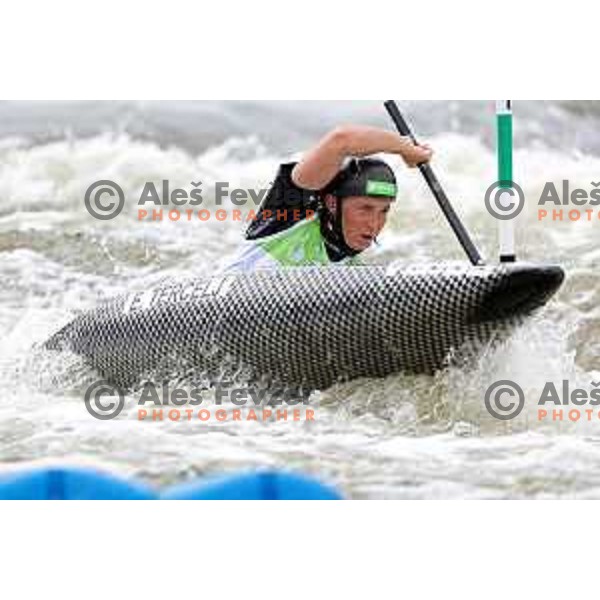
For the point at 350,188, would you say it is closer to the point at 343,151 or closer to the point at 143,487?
Answer: the point at 343,151

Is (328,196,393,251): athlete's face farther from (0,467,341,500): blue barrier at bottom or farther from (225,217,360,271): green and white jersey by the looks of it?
(0,467,341,500): blue barrier at bottom

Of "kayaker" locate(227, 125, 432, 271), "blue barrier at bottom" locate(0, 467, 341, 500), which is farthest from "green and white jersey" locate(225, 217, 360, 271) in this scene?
"blue barrier at bottom" locate(0, 467, 341, 500)

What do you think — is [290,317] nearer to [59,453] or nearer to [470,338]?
[470,338]

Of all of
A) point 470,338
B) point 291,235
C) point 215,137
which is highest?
point 215,137

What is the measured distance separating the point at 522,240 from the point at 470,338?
2.31 feet

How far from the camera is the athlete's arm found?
3.25m

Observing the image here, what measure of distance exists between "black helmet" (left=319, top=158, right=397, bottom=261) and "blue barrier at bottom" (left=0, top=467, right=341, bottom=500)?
845 millimetres

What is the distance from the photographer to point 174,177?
3574mm

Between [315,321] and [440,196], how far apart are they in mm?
457

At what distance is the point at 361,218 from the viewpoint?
11.0 feet

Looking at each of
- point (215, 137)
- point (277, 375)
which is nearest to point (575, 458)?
point (277, 375)

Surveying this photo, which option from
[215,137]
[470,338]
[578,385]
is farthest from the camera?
[215,137]

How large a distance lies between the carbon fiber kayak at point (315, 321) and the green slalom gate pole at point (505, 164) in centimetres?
19

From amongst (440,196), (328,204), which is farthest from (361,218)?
(440,196)
